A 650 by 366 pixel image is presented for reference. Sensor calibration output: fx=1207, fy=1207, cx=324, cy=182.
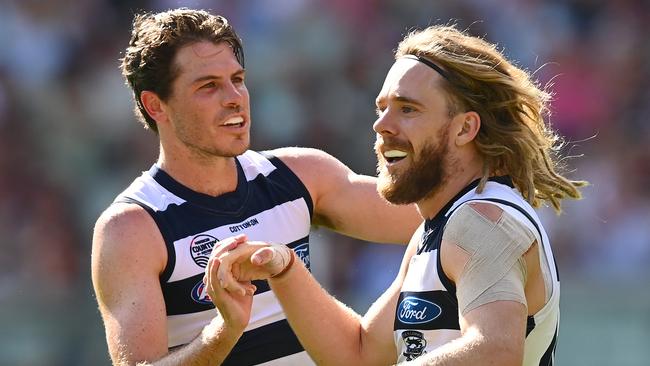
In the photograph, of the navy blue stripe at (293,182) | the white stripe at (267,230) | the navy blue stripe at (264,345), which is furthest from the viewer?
the navy blue stripe at (293,182)

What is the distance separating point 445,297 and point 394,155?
0.70 metres

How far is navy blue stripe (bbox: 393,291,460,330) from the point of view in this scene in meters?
4.54

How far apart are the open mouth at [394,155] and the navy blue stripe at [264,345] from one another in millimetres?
1121

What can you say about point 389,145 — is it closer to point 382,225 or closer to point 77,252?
point 382,225

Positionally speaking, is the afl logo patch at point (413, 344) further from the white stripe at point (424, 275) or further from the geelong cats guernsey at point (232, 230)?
the geelong cats guernsey at point (232, 230)

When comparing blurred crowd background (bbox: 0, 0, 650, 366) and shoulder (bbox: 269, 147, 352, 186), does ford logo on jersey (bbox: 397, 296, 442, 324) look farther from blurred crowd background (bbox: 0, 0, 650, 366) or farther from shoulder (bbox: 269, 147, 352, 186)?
blurred crowd background (bbox: 0, 0, 650, 366)

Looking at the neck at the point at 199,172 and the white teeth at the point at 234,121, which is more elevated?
the white teeth at the point at 234,121

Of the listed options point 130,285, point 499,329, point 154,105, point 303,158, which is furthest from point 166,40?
point 499,329

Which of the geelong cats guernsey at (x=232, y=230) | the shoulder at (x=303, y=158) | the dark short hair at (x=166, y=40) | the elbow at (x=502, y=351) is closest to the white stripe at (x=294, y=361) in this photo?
the geelong cats guernsey at (x=232, y=230)

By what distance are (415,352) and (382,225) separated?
1374 millimetres

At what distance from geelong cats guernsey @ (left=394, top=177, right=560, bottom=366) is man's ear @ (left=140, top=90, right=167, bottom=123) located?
1.62m

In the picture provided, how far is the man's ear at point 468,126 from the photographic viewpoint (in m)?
4.83

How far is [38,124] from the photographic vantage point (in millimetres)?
11625

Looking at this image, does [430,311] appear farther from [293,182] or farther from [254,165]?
[254,165]
